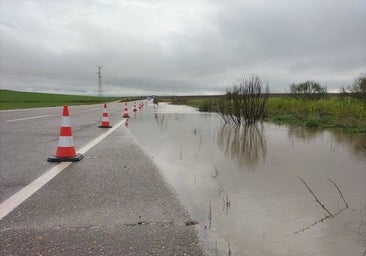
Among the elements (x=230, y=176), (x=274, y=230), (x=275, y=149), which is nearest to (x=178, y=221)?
(x=274, y=230)

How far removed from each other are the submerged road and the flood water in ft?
0.88

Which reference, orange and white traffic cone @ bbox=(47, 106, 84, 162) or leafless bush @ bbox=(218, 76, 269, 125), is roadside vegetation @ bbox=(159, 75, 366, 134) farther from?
orange and white traffic cone @ bbox=(47, 106, 84, 162)

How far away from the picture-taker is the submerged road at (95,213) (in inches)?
110

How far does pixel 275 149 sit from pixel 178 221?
5.63 meters

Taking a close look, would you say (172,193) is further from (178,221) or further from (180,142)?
(180,142)

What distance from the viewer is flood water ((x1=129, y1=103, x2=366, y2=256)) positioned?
123 inches

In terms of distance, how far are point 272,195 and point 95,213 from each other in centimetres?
221

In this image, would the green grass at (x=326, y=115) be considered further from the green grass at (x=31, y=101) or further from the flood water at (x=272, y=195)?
the green grass at (x=31, y=101)

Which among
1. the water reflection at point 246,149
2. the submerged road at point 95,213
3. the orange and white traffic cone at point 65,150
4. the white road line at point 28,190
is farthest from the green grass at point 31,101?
the submerged road at point 95,213

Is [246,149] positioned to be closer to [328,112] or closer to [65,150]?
[65,150]

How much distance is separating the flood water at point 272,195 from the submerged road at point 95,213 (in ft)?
0.88

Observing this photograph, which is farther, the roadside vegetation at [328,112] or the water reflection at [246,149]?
the roadside vegetation at [328,112]

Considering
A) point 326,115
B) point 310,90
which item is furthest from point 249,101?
point 310,90

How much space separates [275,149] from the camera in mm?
8539
